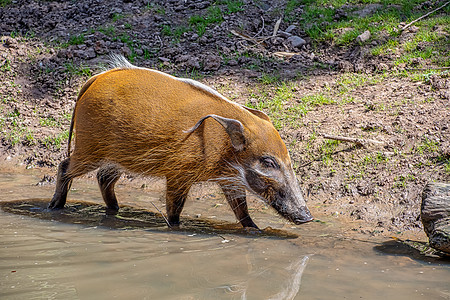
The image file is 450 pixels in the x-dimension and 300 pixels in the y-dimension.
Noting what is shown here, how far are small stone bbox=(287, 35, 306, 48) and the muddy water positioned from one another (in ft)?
11.3

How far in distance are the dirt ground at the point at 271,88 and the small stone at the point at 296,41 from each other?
0.18ft

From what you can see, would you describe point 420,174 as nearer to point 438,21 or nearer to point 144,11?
point 438,21

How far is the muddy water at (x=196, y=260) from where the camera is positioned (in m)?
2.97

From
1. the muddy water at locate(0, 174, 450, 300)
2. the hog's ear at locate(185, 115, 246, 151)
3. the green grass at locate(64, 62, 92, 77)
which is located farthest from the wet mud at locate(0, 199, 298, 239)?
the green grass at locate(64, 62, 92, 77)

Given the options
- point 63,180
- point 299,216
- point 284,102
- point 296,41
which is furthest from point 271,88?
point 63,180

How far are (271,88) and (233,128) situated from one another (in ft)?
8.92

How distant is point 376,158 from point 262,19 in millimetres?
3763

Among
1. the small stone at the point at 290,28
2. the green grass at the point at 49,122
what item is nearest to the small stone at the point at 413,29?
the small stone at the point at 290,28

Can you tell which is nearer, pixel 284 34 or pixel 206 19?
pixel 284 34

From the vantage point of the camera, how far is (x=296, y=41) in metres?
7.87

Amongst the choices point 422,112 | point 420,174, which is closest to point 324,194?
point 420,174

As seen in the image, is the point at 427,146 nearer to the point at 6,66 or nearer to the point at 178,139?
the point at 178,139

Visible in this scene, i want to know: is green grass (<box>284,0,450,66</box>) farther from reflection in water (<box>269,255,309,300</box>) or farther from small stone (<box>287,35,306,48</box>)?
reflection in water (<box>269,255,309,300</box>)

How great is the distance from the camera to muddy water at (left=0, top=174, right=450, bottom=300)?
9.75 ft
